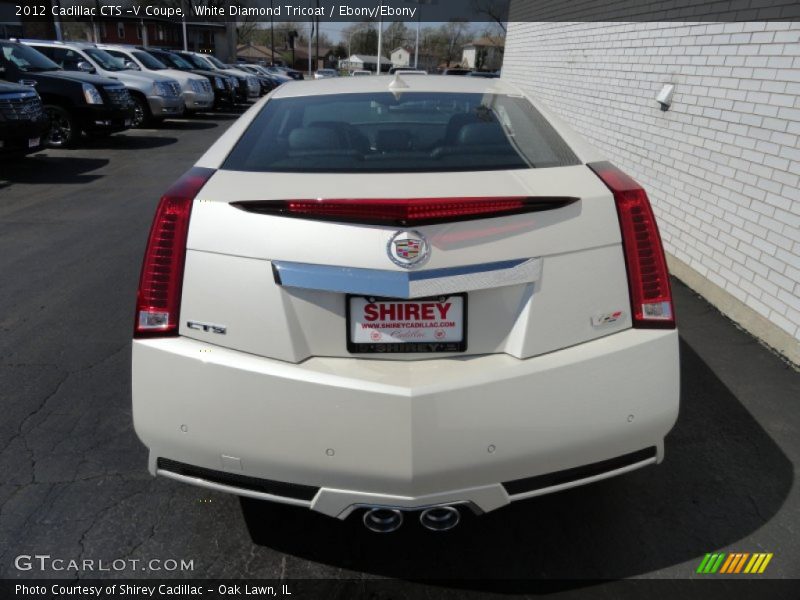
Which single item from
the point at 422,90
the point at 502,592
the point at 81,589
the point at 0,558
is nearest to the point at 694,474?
the point at 502,592

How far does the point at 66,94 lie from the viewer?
11141mm

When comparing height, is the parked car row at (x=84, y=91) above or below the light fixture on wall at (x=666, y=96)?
below

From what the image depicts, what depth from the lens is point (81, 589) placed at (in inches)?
81.0

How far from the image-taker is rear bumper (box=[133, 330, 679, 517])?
173 centimetres

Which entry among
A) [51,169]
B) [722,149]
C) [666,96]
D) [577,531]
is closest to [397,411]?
[577,531]

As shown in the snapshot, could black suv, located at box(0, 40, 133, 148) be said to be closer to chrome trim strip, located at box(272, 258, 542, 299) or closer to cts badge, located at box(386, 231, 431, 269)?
chrome trim strip, located at box(272, 258, 542, 299)

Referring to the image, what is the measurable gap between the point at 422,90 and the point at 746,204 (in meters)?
2.79

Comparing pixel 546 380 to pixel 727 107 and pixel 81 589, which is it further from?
pixel 727 107

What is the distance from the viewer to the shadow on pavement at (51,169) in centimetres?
892

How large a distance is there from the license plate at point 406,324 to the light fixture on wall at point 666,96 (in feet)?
15.1

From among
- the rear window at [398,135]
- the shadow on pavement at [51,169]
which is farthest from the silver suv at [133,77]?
the rear window at [398,135]

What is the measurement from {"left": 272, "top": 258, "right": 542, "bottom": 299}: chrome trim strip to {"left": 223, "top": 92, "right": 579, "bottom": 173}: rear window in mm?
488

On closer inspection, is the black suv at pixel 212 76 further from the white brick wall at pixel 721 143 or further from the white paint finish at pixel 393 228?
the white paint finish at pixel 393 228

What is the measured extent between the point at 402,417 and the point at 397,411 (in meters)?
0.02
